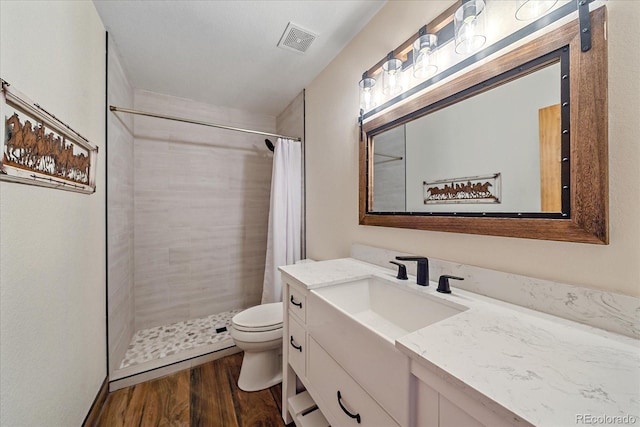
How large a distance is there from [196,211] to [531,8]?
274 centimetres

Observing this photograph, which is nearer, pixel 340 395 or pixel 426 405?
pixel 426 405

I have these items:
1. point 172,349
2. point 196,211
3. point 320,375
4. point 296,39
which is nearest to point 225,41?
point 296,39

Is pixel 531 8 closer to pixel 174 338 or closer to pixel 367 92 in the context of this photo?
pixel 367 92

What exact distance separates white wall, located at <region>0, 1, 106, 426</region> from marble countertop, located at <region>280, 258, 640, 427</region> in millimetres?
1172

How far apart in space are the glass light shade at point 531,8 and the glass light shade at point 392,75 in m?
0.52

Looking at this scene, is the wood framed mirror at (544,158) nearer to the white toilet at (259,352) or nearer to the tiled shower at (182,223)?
the white toilet at (259,352)

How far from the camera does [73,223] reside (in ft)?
3.67

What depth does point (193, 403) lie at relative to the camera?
1.49 m

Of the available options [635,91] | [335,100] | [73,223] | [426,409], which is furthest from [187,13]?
[426,409]

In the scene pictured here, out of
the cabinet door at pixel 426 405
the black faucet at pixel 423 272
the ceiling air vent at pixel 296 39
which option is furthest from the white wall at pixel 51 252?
the black faucet at pixel 423 272

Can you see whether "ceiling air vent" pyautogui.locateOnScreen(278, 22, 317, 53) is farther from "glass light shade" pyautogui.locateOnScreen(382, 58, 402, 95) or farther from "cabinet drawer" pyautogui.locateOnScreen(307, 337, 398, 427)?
"cabinet drawer" pyautogui.locateOnScreen(307, 337, 398, 427)

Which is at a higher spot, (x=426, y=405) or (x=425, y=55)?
(x=425, y=55)

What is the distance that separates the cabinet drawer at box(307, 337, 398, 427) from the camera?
2.37 ft

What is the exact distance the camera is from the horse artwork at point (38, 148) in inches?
27.4
